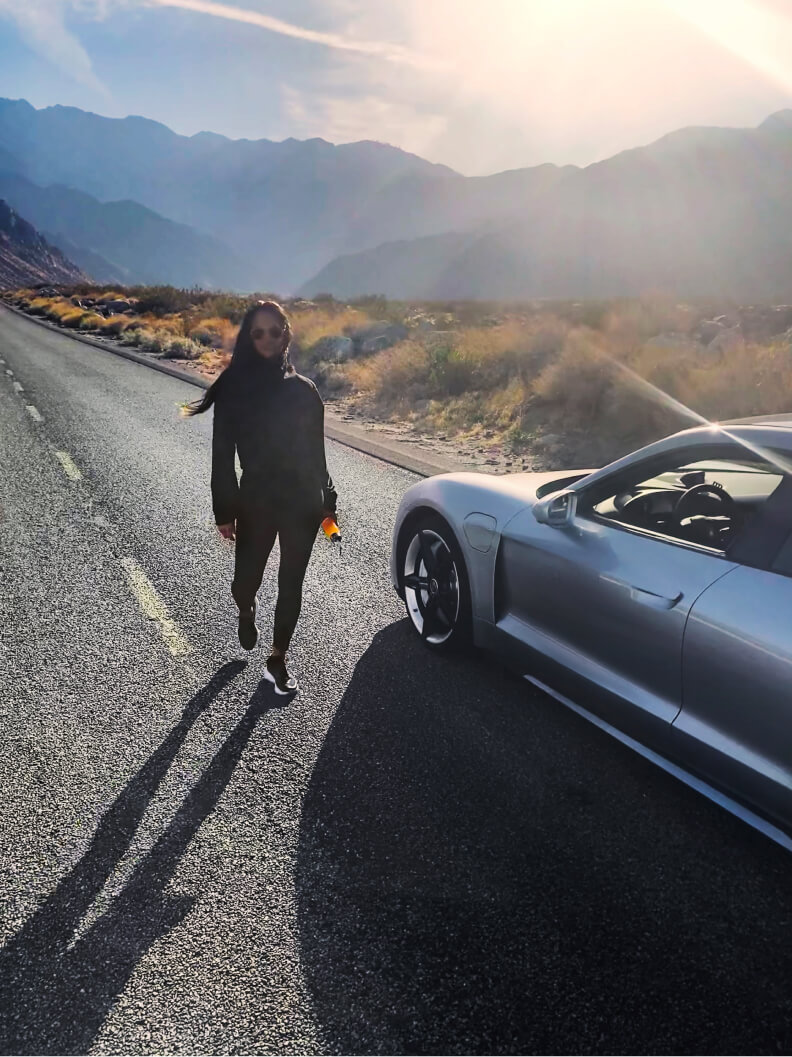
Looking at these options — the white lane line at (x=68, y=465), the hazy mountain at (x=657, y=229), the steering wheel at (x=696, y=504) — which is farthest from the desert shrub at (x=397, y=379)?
the hazy mountain at (x=657, y=229)

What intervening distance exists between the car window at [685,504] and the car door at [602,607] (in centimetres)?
13

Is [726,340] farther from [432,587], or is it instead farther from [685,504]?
[685,504]

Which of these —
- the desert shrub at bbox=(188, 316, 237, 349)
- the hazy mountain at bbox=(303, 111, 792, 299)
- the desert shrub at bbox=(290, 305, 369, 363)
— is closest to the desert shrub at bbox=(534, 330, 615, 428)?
the desert shrub at bbox=(290, 305, 369, 363)

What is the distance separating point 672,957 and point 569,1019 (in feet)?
1.40

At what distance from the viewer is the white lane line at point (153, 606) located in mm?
4329

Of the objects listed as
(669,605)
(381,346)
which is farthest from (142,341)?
(669,605)

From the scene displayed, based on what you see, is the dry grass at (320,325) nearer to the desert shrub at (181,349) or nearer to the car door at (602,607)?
the desert shrub at (181,349)

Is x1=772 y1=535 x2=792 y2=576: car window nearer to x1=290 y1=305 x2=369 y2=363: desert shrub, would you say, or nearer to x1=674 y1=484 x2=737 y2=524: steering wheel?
x1=674 y1=484 x2=737 y2=524: steering wheel

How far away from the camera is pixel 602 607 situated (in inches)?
120

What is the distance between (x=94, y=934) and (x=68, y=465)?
7.33 meters

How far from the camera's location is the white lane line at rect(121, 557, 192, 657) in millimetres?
4329

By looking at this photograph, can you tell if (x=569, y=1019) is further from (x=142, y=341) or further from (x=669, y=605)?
(x=142, y=341)

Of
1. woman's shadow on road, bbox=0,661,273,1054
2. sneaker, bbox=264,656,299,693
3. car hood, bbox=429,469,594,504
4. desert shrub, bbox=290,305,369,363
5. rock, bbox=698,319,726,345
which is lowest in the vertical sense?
woman's shadow on road, bbox=0,661,273,1054

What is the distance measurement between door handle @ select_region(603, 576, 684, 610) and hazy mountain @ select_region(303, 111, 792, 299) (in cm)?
7965
